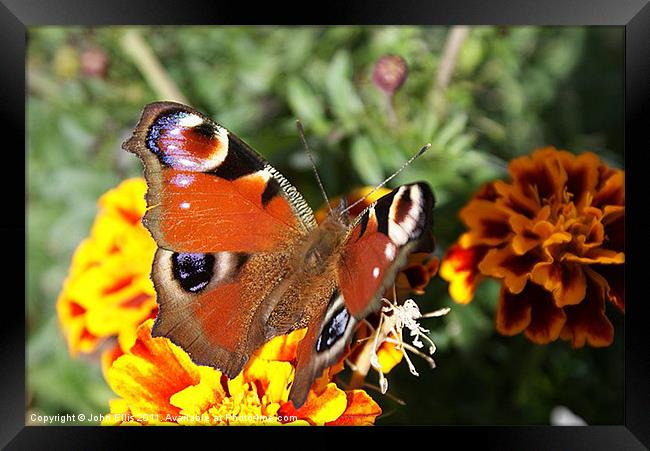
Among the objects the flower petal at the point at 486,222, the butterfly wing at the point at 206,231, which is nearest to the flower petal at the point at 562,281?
the flower petal at the point at 486,222

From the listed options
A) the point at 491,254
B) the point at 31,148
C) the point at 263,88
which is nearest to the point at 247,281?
the point at 491,254

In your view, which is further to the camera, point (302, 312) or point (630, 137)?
point (630, 137)

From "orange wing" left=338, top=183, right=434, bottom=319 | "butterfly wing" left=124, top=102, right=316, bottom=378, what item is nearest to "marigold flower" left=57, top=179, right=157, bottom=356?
"butterfly wing" left=124, top=102, right=316, bottom=378

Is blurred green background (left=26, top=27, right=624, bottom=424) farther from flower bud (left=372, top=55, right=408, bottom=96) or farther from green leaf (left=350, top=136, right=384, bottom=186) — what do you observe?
flower bud (left=372, top=55, right=408, bottom=96)

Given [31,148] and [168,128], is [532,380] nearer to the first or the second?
[168,128]
